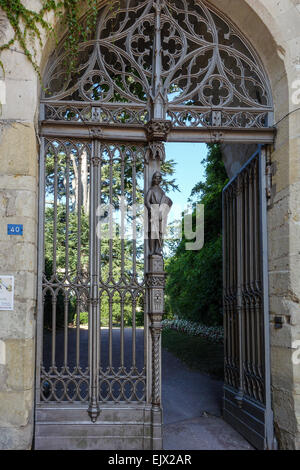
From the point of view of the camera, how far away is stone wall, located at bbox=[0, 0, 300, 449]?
4402 millimetres

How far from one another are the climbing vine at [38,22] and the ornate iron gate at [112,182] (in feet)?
0.54

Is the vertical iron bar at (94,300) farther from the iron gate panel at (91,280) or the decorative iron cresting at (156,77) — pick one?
the decorative iron cresting at (156,77)

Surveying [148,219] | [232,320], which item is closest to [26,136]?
[148,219]

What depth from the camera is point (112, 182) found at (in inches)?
204

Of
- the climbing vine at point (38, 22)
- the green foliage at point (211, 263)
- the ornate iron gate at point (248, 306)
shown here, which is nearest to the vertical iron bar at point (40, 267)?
the climbing vine at point (38, 22)

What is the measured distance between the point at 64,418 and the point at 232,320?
Answer: 8.78ft

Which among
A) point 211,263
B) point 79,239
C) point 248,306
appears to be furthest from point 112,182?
point 211,263

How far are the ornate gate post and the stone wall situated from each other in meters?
1.24

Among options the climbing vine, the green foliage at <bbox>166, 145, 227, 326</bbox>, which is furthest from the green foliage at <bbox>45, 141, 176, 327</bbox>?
the green foliage at <bbox>166, 145, 227, 326</bbox>

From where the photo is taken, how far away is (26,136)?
4617 mm

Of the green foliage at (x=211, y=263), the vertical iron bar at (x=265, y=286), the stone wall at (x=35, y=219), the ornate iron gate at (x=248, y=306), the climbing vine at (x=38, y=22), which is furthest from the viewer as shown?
the green foliage at (x=211, y=263)

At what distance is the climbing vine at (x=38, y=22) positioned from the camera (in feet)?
15.2

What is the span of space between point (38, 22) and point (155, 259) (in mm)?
2810
